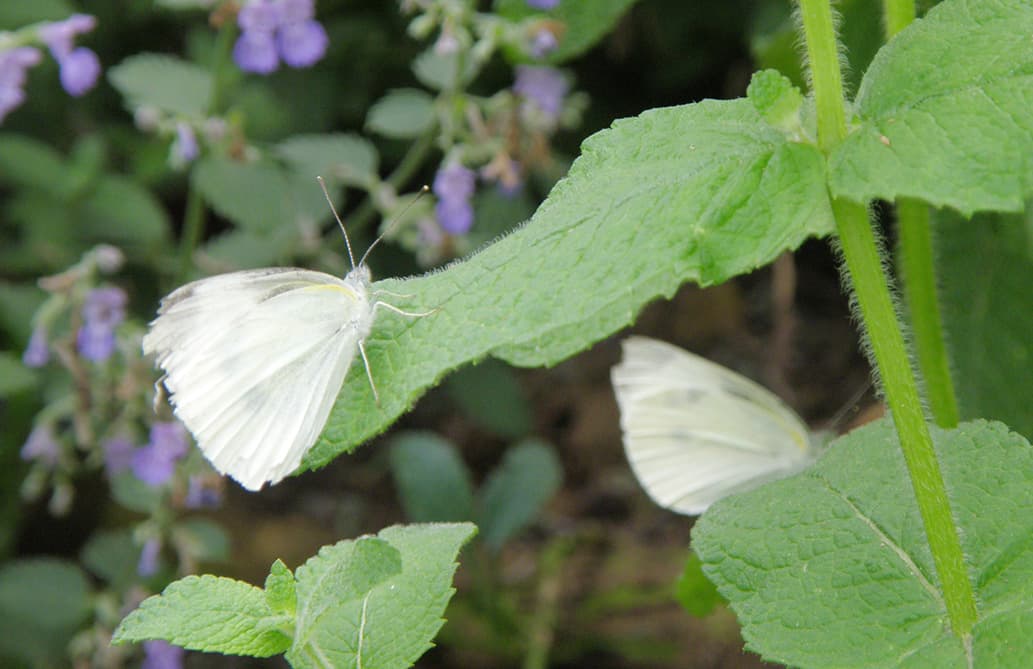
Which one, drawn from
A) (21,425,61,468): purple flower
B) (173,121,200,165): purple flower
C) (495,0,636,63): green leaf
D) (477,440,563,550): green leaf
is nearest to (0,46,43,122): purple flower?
(173,121,200,165): purple flower

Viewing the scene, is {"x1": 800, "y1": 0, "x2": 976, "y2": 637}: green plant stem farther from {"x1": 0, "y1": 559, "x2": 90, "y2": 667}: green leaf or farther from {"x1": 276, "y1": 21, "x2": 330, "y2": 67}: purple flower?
{"x1": 0, "y1": 559, "x2": 90, "y2": 667}: green leaf

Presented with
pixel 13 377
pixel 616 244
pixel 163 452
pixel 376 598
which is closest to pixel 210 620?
pixel 376 598

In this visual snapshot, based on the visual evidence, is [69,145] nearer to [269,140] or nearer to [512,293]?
[269,140]

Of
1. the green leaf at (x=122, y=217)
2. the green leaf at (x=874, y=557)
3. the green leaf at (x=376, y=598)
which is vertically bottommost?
the green leaf at (x=122, y=217)

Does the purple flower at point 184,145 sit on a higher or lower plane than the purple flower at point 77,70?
lower

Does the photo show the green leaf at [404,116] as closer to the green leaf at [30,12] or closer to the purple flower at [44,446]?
the green leaf at [30,12]

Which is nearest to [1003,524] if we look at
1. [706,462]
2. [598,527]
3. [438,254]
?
[706,462]

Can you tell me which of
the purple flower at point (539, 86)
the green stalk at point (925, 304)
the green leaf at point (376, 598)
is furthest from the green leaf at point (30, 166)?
the green stalk at point (925, 304)
